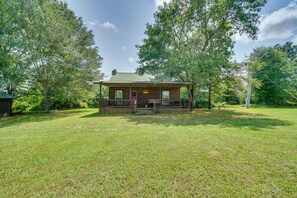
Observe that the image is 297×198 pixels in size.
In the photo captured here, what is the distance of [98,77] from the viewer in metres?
22.8

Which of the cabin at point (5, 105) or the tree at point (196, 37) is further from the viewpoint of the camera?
the cabin at point (5, 105)

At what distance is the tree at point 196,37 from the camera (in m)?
12.6

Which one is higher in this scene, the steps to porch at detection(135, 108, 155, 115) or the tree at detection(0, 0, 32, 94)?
the tree at detection(0, 0, 32, 94)

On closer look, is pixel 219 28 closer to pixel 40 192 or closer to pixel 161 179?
pixel 161 179

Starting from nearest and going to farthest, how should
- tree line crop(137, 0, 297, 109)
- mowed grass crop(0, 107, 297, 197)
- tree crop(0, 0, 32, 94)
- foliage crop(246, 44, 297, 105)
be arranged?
mowed grass crop(0, 107, 297, 197)
tree crop(0, 0, 32, 94)
tree line crop(137, 0, 297, 109)
foliage crop(246, 44, 297, 105)

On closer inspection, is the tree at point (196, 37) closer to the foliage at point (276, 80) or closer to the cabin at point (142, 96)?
the cabin at point (142, 96)

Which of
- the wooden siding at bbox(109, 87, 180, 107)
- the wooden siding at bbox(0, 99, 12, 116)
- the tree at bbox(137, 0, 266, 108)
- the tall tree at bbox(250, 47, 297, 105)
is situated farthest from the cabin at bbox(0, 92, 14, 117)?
the tall tree at bbox(250, 47, 297, 105)

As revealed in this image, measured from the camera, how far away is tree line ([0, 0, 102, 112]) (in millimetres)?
11844

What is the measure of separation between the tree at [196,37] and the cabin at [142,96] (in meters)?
1.50

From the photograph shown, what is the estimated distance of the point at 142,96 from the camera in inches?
605

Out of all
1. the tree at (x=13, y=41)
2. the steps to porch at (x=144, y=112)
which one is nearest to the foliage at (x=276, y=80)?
the steps to porch at (x=144, y=112)

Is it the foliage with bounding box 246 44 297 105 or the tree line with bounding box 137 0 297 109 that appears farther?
the foliage with bounding box 246 44 297 105

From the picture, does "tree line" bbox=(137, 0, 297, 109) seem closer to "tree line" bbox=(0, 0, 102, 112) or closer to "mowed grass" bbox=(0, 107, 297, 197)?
"tree line" bbox=(0, 0, 102, 112)

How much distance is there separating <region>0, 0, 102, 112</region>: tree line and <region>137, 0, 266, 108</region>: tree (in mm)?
8013
